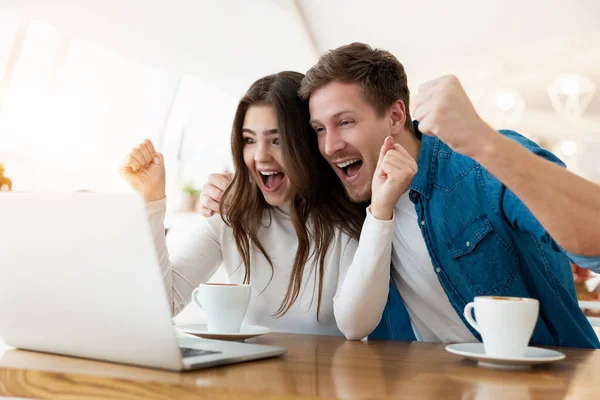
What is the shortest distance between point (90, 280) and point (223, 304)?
468 millimetres

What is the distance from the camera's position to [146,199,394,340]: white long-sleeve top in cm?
146

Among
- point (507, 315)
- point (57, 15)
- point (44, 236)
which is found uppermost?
point (57, 15)

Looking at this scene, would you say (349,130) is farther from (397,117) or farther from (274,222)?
(274,222)

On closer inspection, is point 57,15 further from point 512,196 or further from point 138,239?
point 138,239

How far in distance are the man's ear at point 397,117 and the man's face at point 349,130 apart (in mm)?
38

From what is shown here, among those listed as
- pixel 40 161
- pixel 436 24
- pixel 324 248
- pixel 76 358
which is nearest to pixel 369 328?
pixel 324 248

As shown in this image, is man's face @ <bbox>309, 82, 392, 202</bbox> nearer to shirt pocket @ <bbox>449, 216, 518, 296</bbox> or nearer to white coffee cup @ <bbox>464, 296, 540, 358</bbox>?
shirt pocket @ <bbox>449, 216, 518, 296</bbox>

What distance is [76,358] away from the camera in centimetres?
100

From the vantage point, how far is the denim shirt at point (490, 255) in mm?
1540

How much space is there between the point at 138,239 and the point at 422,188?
962 mm

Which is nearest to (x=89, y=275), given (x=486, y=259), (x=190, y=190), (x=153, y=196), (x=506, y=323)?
(x=506, y=323)

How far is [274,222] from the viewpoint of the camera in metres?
1.94

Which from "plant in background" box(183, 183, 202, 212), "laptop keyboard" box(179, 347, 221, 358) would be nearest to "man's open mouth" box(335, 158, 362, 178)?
"laptop keyboard" box(179, 347, 221, 358)

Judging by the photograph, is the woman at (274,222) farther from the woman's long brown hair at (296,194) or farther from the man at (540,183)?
the man at (540,183)
